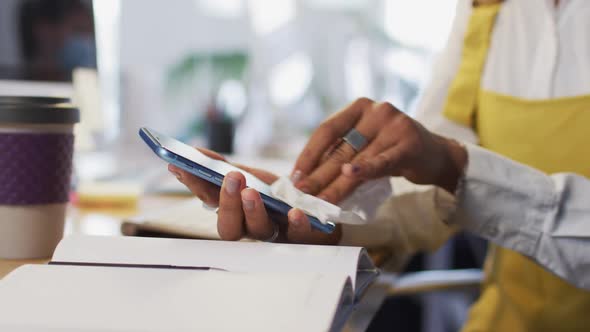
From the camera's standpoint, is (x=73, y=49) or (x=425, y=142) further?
(x=73, y=49)

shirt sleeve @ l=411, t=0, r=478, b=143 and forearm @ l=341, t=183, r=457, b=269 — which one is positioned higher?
shirt sleeve @ l=411, t=0, r=478, b=143

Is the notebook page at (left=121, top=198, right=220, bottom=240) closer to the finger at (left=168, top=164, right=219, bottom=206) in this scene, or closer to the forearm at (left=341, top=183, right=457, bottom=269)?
the finger at (left=168, top=164, right=219, bottom=206)

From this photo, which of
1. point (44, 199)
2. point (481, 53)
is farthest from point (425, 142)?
point (481, 53)

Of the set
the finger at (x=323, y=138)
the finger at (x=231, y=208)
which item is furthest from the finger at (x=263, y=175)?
the finger at (x=231, y=208)

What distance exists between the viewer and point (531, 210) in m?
0.93

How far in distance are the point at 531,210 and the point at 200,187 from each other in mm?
465

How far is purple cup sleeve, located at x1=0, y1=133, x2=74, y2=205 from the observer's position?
0.69 m

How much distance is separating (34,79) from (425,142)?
0.89 meters

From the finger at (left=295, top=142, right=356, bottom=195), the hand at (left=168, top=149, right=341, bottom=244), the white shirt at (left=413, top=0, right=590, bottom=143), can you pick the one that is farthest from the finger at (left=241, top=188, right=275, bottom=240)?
the white shirt at (left=413, top=0, right=590, bottom=143)

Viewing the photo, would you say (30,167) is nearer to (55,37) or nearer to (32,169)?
(32,169)

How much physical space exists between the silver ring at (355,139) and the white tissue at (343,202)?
0.16ft

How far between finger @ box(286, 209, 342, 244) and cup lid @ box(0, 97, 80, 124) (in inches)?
9.8

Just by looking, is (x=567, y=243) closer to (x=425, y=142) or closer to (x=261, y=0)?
(x=425, y=142)

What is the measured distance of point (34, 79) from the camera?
140 centimetres
